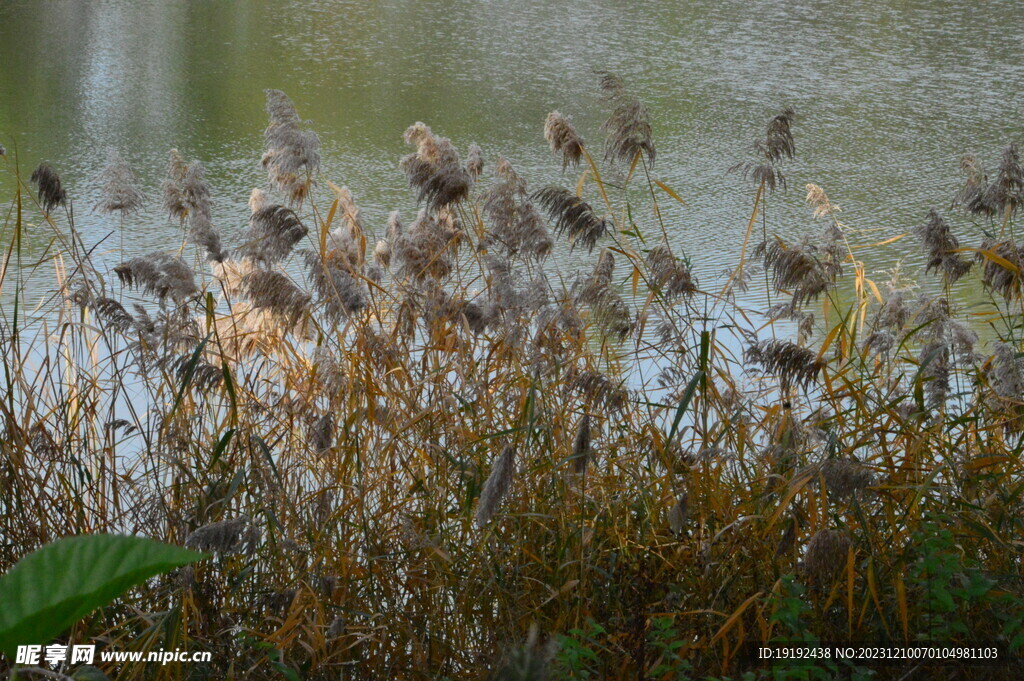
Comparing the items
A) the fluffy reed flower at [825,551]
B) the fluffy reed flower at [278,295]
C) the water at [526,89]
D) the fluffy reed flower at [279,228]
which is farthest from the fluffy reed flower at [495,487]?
the water at [526,89]

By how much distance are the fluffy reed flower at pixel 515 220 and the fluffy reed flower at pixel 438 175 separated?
A: 73mm

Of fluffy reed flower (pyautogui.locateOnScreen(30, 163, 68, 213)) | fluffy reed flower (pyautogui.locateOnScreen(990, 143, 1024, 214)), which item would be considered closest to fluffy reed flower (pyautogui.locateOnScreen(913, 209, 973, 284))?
fluffy reed flower (pyautogui.locateOnScreen(990, 143, 1024, 214))

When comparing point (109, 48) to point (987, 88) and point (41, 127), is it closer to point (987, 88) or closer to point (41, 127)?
point (41, 127)

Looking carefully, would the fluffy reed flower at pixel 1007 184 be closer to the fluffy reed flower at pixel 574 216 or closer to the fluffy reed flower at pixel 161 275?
the fluffy reed flower at pixel 574 216

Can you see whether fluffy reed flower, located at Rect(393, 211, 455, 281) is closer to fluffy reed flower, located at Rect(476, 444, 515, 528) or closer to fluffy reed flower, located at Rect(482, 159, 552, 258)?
fluffy reed flower, located at Rect(482, 159, 552, 258)

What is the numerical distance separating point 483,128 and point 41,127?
2108 mm

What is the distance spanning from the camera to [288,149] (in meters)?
1.99

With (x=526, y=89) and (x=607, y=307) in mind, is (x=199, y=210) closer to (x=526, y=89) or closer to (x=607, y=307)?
(x=607, y=307)

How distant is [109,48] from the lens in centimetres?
746

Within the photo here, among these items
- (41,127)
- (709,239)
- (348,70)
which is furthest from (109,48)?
(709,239)

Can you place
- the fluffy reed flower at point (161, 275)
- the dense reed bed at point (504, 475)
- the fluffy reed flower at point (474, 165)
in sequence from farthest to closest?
the fluffy reed flower at point (474, 165) → the fluffy reed flower at point (161, 275) → the dense reed bed at point (504, 475)

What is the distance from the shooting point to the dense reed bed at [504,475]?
1.48 m

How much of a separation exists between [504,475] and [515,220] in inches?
36.0

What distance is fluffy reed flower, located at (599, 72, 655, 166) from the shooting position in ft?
6.48
